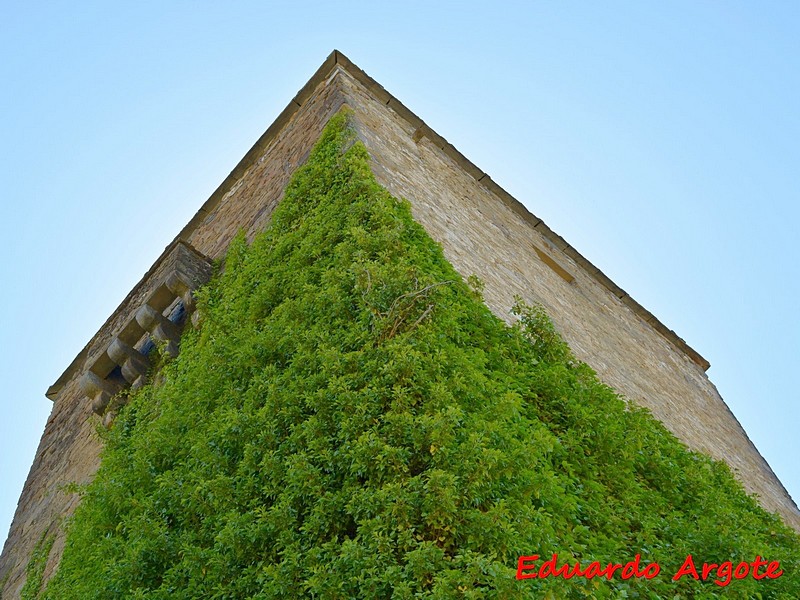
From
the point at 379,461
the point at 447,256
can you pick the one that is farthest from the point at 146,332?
the point at 379,461

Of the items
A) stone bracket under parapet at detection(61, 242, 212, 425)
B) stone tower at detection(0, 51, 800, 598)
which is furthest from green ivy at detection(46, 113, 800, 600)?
stone tower at detection(0, 51, 800, 598)

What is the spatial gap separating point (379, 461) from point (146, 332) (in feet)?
12.5

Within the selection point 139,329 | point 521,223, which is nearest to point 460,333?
point 139,329

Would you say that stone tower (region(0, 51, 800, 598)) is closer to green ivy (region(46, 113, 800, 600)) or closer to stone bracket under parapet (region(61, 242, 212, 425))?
stone bracket under parapet (region(61, 242, 212, 425))

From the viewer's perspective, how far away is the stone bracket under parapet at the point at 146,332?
632 centimetres

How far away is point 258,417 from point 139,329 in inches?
117

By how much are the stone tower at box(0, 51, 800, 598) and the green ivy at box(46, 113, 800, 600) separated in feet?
2.97

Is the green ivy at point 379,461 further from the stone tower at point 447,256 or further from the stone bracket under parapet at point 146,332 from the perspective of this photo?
the stone tower at point 447,256

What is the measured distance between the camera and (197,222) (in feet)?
28.4

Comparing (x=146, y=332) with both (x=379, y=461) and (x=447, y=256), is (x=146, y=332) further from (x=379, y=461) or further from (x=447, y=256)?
(x=379, y=461)

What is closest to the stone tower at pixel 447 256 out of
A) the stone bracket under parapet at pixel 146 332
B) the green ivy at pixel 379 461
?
the stone bracket under parapet at pixel 146 332

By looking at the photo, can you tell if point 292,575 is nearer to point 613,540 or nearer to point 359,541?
point 359,541

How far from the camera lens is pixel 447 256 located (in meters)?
5.62

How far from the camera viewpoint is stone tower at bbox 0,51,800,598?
20.9ft
